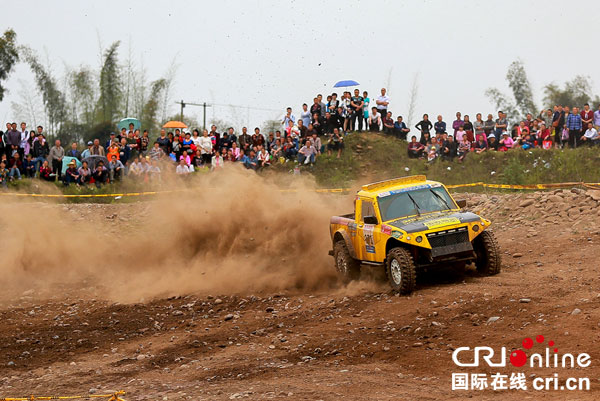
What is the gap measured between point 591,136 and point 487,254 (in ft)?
48.3

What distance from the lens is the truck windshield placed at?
15.5 m

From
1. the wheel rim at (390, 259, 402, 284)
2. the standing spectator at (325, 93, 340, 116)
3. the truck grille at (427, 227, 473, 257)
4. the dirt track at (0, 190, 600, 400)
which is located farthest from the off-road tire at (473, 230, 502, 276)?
the standing spectator at (325, 93, 340, 116)

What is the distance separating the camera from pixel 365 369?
1034 cm

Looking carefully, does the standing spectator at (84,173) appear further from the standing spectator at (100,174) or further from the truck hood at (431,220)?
the truck hood at (431,220)

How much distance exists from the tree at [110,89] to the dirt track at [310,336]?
89.5ft

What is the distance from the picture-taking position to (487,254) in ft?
49.8

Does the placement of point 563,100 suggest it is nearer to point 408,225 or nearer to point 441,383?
point 408,225

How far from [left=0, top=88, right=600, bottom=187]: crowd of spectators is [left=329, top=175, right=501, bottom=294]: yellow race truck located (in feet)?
39.2

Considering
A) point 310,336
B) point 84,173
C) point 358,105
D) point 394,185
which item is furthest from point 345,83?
point 310,336

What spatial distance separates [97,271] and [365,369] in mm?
11940

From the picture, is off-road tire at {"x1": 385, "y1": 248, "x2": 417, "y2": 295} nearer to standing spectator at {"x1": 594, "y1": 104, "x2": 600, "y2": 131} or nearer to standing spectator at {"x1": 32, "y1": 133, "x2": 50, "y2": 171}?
standing spectator at {"x1": 594, "y1": 104, "x2": 600, "y2": 131}

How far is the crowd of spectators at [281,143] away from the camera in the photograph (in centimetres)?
2731

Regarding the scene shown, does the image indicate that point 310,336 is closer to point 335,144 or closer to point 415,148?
point 415,148

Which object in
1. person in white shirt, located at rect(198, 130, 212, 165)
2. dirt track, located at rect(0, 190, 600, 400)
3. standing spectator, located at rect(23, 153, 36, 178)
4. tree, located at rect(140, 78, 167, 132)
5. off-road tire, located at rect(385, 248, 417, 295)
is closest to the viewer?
dirt track, located at rect(0, 190, 600, 400)
